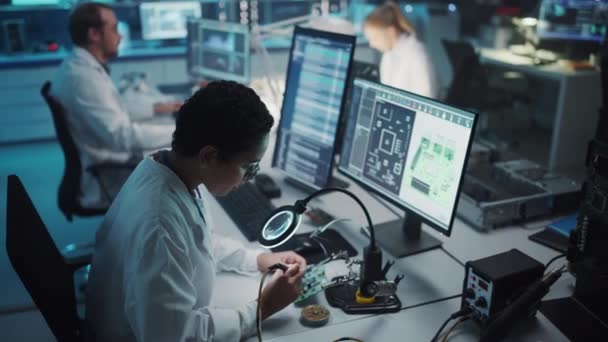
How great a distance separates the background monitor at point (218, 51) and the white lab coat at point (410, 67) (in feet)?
2.97

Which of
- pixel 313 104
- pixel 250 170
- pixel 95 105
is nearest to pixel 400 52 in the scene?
pixel 313 104

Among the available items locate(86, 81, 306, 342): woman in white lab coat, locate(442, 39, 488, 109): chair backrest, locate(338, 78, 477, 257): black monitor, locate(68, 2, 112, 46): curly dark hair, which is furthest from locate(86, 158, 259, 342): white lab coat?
locate(442, 39, 488, 109): chair backrest

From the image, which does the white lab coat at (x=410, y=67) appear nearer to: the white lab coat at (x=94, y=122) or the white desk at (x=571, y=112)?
the white desk at (x=571, y=112)

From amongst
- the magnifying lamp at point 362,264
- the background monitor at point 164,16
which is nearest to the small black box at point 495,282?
the magnifying lamp at point 362,264

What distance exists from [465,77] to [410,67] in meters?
0.95

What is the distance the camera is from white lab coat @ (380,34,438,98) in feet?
10.9

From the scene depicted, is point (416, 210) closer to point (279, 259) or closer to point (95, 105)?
point (279, 259)

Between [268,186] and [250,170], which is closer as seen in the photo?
[250,170]

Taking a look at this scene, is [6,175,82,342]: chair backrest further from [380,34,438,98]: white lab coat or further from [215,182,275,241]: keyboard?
[380,34,438,98]: white lab coat

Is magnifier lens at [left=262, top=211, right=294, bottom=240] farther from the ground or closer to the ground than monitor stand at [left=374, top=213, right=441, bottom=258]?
farther from the ground

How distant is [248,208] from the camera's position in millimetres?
1727

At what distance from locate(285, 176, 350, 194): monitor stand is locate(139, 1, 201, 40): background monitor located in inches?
128

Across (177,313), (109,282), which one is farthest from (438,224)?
(109,282)

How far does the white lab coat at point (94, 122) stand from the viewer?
8.05 ft
